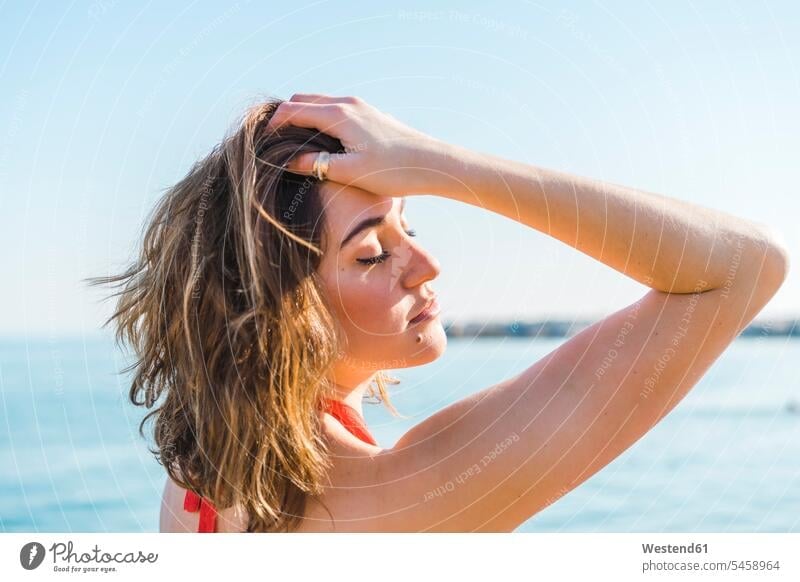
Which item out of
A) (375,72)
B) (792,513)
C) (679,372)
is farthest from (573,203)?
(792,513)

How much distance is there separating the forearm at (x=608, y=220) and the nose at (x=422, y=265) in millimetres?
274

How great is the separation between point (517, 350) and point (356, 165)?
24.0 metres

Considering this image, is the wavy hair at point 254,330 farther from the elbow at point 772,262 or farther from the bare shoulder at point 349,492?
the elbow at point 772,262

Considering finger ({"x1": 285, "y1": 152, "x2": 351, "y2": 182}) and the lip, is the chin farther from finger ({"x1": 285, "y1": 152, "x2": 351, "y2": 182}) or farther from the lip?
finger ({"x1": 285, "y1": 152, "x2": 351, "y2": 182})

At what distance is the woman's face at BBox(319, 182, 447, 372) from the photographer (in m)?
1.96

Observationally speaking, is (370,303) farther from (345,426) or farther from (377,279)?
(345,426)

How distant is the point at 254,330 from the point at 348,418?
0.30 metres

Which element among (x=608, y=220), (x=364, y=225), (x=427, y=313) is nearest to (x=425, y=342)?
(x=427, y=313)

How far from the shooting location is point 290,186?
2006mm

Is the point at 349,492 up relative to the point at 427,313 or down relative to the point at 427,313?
down

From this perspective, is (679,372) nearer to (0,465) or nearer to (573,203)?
(573,203)

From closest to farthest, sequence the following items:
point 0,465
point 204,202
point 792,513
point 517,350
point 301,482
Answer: point 301,482
point 204,202
point 792,513
point 0,465
point 517,350

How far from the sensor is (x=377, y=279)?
6.60 feet

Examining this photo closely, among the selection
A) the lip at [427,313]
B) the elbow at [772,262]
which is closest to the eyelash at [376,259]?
the lip at [427,313]
